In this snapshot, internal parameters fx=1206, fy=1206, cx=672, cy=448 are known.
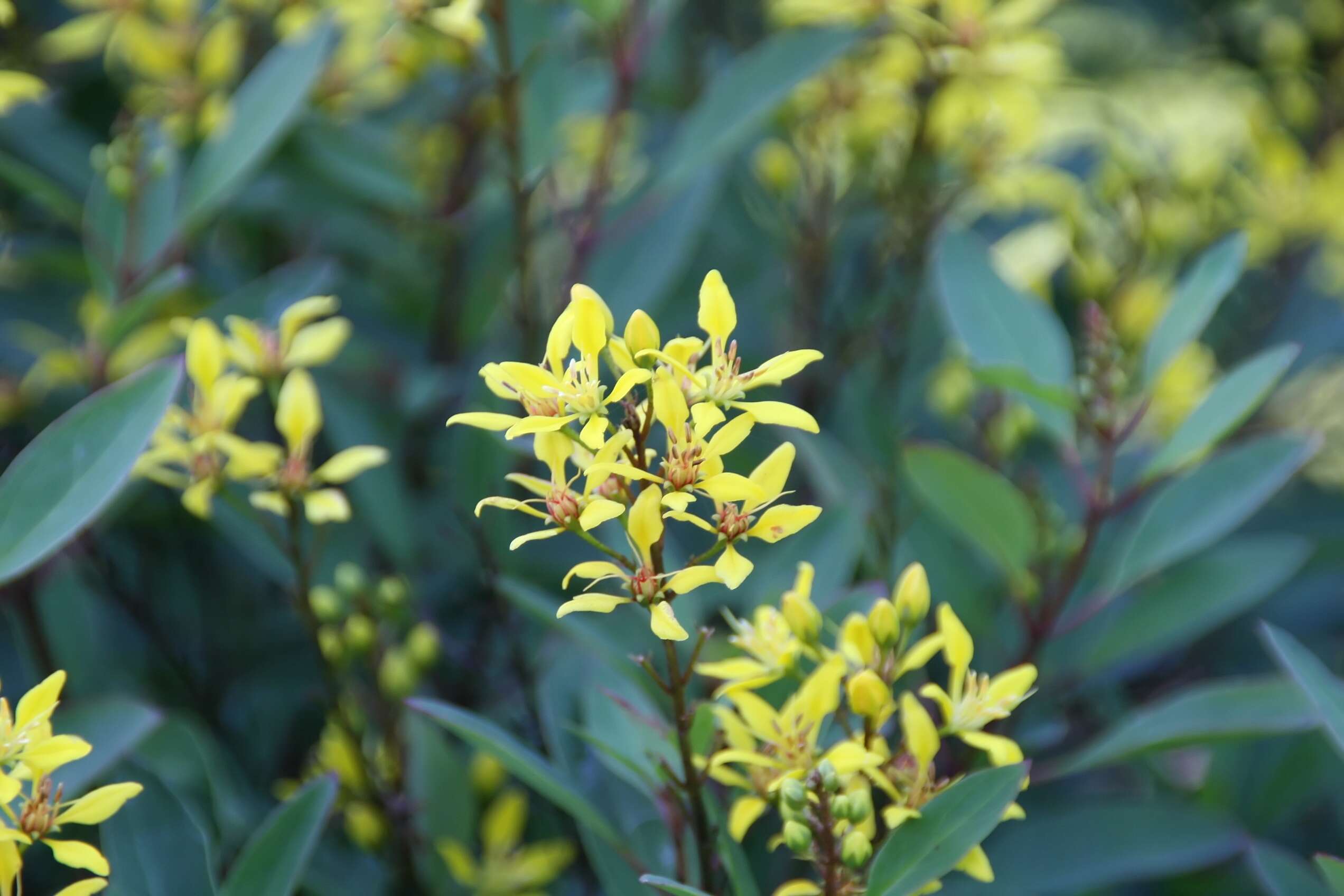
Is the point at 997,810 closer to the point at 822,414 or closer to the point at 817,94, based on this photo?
the point at 822,414

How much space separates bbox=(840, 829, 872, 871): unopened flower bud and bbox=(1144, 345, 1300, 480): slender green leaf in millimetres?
485

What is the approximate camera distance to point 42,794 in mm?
753

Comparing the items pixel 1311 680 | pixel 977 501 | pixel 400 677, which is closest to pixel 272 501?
pixel 400 677

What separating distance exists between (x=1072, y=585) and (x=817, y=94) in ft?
2.65

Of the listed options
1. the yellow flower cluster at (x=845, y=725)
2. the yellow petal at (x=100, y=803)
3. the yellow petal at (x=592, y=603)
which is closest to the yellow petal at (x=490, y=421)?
the yellow petal at (x=592, y=603)

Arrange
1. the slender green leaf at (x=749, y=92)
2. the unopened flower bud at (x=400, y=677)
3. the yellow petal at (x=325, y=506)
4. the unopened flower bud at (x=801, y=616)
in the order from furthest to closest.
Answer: the slender green leaf at (x=749, y=92) → the unopened flower bud at (x=400, y=677) → the yellow petal at (x=325, y=506) → the unopened flower bud at (x=801, y=616)

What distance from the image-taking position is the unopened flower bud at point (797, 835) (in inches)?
28.6

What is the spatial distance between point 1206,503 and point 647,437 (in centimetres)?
67

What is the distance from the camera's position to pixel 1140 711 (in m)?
1.13

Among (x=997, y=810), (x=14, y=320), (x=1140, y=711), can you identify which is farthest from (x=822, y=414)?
(x=14, y=320)

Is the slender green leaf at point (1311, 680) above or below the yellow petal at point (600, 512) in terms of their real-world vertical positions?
below

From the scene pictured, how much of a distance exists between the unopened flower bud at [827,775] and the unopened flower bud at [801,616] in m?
0.09

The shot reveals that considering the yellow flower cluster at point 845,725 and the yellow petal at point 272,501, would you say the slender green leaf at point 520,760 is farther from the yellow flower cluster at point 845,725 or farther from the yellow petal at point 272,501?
the yellow petal at point 272,501

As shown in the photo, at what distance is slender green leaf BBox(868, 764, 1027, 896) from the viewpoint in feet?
2.31
